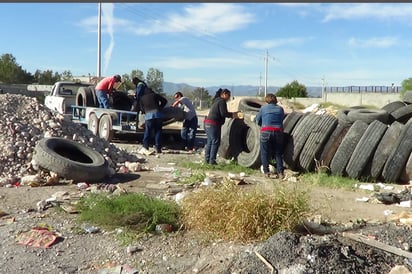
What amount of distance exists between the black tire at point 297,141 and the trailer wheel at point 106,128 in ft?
18.1

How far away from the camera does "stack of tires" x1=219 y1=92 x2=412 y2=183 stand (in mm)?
8898

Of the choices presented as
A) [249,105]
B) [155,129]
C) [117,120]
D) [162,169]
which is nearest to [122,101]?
[117,120]

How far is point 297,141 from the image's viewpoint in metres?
9.71

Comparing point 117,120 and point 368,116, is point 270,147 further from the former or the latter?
point 117,120

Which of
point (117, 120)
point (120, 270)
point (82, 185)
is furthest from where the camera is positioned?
point (117, 120)

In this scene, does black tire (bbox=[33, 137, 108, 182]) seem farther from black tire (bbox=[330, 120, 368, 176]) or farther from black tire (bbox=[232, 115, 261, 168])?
black tire (bbox=[330, 120, 368, 176])

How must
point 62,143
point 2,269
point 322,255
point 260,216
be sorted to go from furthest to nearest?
point 62,143, point 260,216, point 2,269, point 322,255

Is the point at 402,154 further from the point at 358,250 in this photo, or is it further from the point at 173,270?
the point at 173,270

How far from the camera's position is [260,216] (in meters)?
4.96

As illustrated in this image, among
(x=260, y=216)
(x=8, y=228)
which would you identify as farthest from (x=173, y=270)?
(x=8, y=228)

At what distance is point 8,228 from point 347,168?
19.3 ft

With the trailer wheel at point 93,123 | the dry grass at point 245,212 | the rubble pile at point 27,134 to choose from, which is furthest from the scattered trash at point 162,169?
the dry grass at point 245,212

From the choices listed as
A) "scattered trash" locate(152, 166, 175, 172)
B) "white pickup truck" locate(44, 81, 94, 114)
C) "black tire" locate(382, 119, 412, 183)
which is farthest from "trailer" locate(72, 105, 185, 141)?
"black tire" locate(382, 119, 412, 183)

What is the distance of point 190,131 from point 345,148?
5.45 metres
